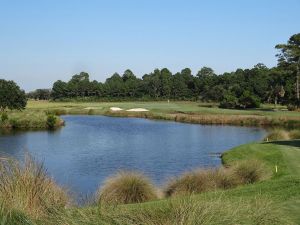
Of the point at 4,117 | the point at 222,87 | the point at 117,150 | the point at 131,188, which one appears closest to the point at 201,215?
the point at 131,188

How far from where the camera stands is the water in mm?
26203

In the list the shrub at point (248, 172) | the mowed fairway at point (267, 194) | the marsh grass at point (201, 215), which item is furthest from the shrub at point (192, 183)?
the marsh grass at point (201, 215)

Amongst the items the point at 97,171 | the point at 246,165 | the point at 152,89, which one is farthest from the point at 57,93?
the point at 246,165

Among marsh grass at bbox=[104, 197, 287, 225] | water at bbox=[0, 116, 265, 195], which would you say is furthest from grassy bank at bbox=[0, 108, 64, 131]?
marsh grass at bbox=[104, 197, 287, 225]

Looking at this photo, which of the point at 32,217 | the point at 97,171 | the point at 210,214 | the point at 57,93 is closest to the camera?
the point at 210,214

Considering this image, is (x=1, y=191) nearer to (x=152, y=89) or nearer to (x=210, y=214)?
(x=210, y=214)

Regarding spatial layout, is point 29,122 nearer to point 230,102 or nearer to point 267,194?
point 230,102

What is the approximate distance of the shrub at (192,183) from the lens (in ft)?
52.6

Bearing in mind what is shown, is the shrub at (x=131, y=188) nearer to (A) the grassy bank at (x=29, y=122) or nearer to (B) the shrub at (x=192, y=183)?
(B) the shrub at (x=192, y=183)

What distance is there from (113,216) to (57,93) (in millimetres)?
152493

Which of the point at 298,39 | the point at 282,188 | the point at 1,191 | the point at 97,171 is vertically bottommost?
the point at 97,171

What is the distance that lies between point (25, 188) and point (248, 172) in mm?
10906

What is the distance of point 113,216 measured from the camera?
618cm

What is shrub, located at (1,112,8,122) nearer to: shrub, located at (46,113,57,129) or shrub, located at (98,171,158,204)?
shrub, located at (46,113,57,129)
